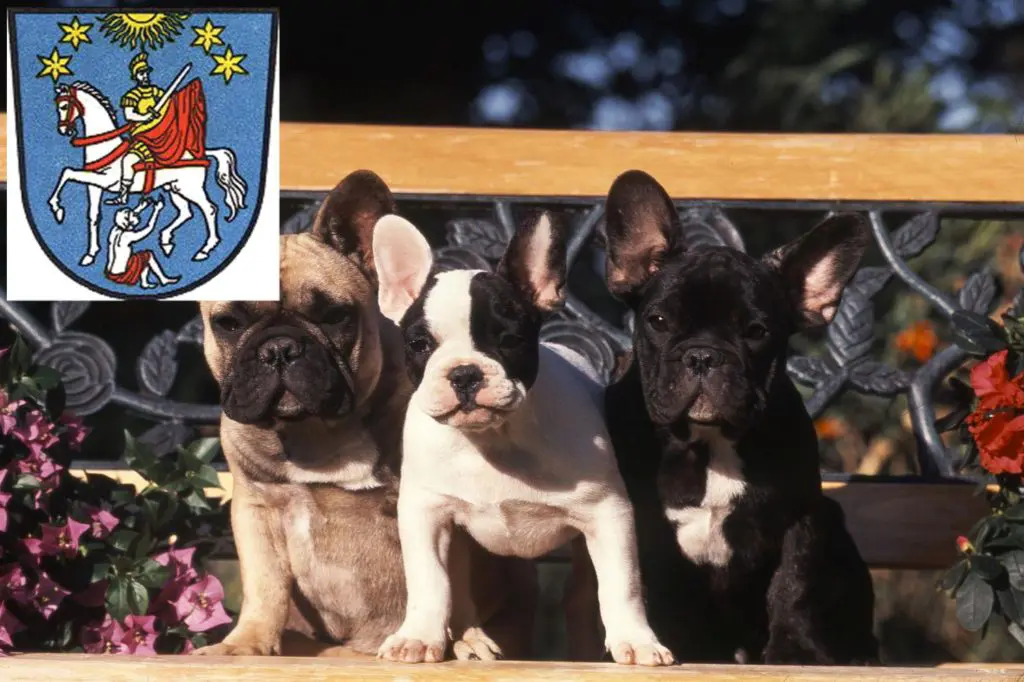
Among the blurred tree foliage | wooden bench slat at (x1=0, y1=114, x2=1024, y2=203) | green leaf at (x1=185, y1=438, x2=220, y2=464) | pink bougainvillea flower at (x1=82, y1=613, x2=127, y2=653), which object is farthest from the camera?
the blurred tree foliage

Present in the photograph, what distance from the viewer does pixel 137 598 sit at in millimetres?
2723

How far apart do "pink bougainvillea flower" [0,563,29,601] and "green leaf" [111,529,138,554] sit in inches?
6.8

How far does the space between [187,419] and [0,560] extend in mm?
599

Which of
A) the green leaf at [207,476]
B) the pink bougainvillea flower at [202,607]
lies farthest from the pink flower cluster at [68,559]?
the green leaf at [207,476]

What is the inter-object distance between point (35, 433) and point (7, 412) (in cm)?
6

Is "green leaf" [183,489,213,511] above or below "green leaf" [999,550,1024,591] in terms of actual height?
above

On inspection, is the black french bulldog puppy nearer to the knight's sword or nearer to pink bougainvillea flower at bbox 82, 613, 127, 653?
the knight's sword

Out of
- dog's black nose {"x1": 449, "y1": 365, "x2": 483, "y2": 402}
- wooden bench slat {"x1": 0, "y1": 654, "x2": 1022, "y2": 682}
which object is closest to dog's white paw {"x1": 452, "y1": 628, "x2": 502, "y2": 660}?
wooden bench slat {"x1": 0, "y1": 654, "x2": 1022, "y2": 682}

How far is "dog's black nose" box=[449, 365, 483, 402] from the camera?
229cm

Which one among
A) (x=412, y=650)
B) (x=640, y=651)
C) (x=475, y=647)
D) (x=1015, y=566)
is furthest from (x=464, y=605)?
(x=1015, y=566)

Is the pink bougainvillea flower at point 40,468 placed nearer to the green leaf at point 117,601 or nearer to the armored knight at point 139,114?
the green leaf at point 117,601

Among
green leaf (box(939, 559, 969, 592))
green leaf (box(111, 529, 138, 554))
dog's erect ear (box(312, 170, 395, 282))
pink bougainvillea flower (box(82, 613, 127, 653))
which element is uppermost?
dog's erect ear (box(312, 170, 395, 282))

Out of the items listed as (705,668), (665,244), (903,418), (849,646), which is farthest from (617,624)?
(903,418)

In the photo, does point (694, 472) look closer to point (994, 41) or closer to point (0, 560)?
point (0, 560)
